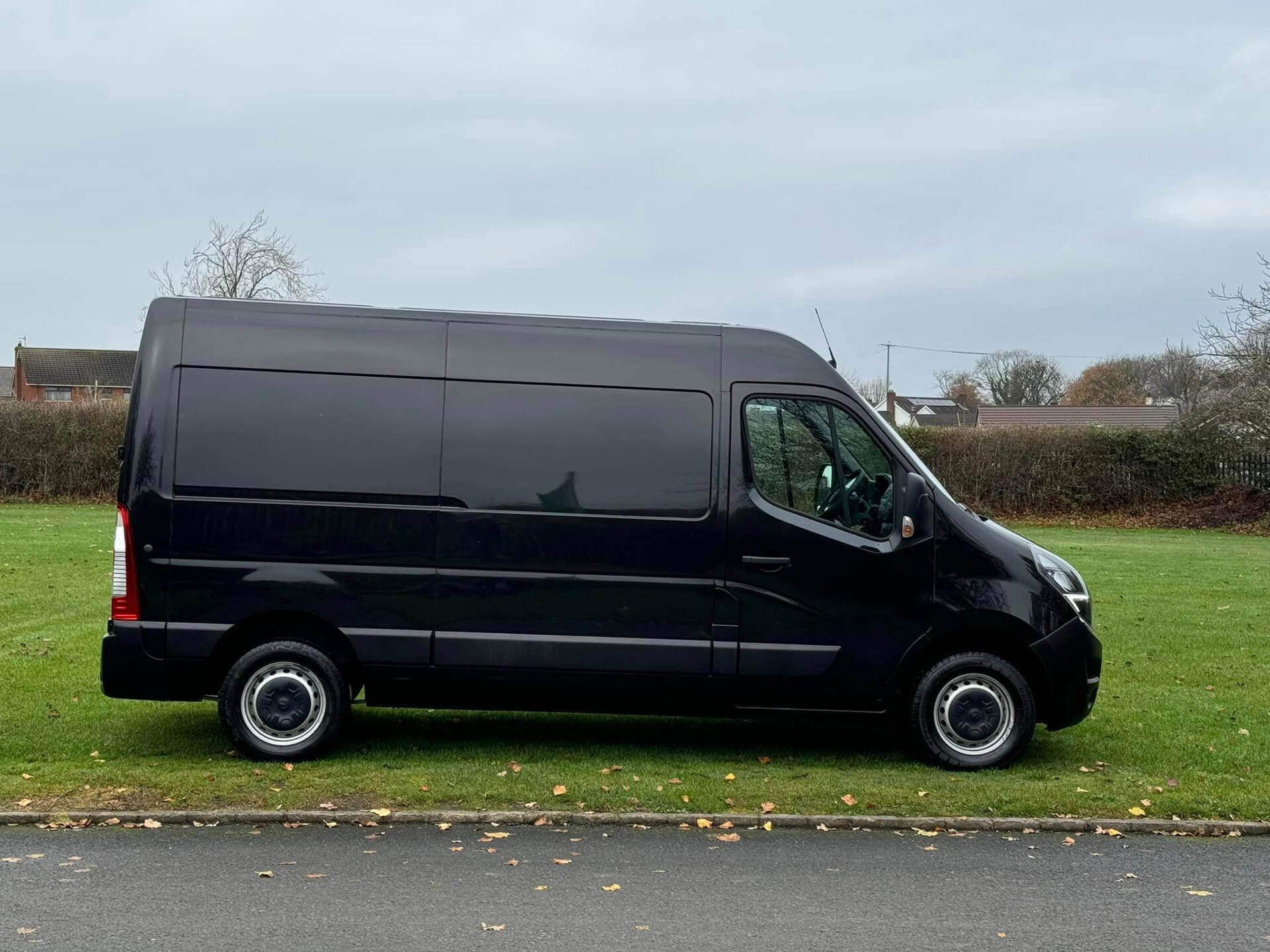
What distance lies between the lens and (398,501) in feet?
24.1

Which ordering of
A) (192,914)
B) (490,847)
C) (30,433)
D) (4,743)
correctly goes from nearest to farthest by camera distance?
(192,914) < (490,847) < (4,743) < (30,433)

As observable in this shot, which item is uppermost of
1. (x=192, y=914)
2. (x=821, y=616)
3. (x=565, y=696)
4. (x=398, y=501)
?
(x=398, y=501)

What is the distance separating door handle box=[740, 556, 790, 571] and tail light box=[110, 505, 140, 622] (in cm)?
341

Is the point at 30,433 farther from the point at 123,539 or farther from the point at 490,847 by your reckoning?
the point at 490,847

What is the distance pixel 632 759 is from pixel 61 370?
289ft

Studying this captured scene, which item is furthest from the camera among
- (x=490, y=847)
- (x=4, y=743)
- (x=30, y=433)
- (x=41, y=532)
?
(x=30, y=433)

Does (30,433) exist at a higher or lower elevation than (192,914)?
higher

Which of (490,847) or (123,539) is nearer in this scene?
(490,847)

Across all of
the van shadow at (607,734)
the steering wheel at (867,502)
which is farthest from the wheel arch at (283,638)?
the steering wheel at (867,502)

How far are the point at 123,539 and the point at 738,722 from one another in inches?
168

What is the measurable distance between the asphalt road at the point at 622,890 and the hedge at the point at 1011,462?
3007 centimetres

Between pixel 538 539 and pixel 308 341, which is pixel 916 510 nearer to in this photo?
pixel 538 539

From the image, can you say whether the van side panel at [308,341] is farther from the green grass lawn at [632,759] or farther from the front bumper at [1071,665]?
the front bumper at [1071,665]

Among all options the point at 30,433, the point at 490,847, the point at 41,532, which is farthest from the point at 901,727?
the point at 30,433
